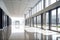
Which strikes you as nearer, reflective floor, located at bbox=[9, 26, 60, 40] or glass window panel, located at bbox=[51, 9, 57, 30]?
reflective floor, located at bbox=[9, 26, 60, 40]

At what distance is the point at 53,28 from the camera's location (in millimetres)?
10758

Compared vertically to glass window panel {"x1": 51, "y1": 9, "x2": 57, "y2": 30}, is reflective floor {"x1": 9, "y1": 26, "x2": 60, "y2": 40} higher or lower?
lower

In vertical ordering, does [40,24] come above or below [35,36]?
above

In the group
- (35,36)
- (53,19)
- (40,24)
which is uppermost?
(53,19)

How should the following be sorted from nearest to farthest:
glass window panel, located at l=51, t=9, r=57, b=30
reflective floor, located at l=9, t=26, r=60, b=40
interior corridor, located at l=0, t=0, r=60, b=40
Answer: reflective floor, located at l=9, t=26, r=60, b=40 → interior corridor, located at l=0, t=0, r=60, b=40 → glass window panel, located at l=51, t=9, r=57, b=30

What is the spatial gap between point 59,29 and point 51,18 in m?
1.90

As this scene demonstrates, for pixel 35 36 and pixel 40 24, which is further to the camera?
pixel 40 24

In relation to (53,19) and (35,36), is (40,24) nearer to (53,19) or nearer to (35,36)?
(53,19)

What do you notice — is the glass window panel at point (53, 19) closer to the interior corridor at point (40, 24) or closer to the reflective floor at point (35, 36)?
the interior corridor at point (40, 24)

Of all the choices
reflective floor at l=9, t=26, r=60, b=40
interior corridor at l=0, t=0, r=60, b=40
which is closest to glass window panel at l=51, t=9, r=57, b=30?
interior corridor at l=0, t=0, r=60, b=40

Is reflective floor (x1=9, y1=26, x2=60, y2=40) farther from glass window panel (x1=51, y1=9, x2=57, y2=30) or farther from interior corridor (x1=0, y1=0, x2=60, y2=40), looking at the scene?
glass window panel (x1=51, y1=9, x2=57, y2=30)

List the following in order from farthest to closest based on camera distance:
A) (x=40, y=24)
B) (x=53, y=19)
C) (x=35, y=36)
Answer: (x=40, y=24) < (x=53, y=19) < (x=35, y=36)

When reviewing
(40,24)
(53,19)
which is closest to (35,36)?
(53,19)

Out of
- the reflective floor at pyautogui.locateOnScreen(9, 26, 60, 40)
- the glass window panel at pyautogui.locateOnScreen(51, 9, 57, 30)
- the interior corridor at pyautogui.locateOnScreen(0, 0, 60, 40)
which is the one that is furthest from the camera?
the glass window panel at pyautogui.locateOnScreen(51, 9, 57, 30)
